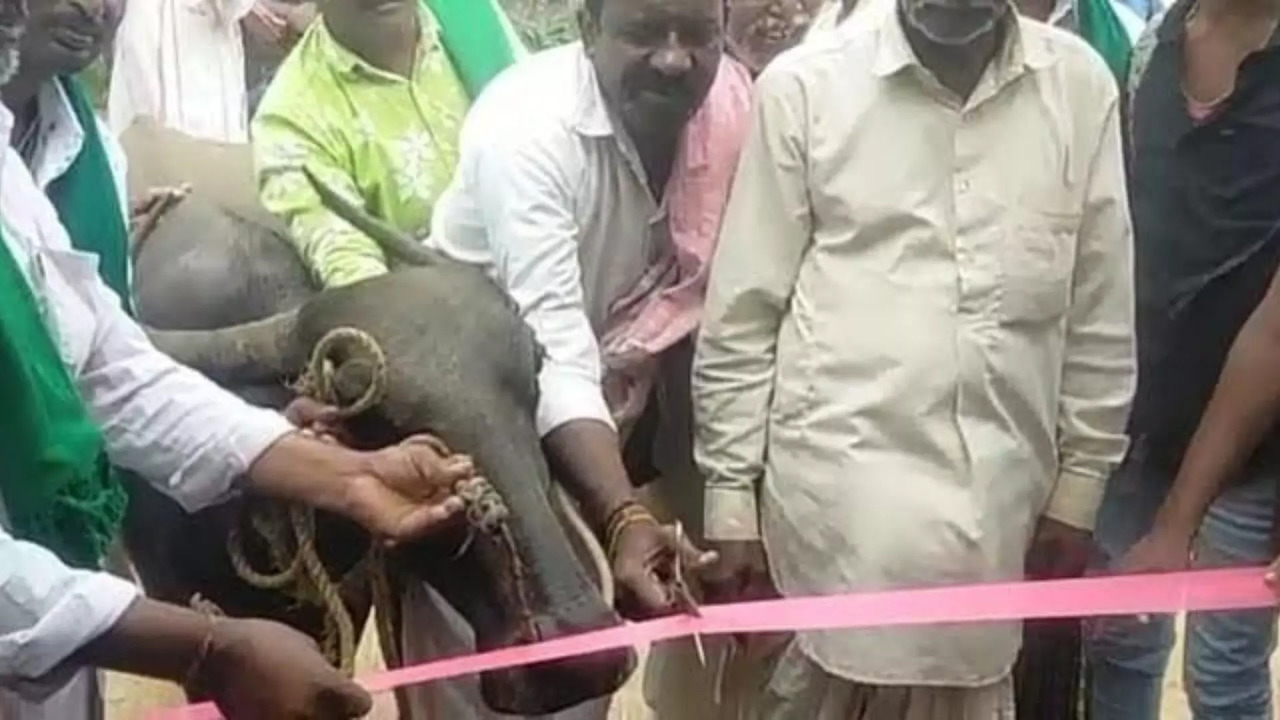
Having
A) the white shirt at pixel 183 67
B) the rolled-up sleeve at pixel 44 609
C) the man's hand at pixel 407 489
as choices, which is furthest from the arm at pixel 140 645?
the white shirt at pixel 183 67

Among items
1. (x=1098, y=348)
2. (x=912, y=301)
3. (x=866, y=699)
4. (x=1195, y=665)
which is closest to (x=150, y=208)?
(x=912, y=301)

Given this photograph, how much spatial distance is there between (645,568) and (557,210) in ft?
1.44

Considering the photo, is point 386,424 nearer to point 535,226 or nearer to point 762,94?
point 535,226

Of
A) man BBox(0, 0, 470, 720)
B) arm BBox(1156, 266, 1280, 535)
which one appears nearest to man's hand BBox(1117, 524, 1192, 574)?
arm BBox(1156, 266, 1280, 535)

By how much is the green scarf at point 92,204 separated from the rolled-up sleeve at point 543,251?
1.25ft

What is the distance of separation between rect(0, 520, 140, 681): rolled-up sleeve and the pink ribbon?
16.9 inches

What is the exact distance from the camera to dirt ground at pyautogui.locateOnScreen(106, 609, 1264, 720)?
8.41ft

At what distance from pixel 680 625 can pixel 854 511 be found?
10.4 inches

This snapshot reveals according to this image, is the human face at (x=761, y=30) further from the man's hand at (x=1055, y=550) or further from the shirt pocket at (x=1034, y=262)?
the man's hand at (x=1055, y=550)

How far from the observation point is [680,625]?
248cm

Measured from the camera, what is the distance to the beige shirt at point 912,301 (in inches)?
102

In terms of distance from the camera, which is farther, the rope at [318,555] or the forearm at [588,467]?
the forearm at [588,467]

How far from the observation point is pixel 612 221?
270cm

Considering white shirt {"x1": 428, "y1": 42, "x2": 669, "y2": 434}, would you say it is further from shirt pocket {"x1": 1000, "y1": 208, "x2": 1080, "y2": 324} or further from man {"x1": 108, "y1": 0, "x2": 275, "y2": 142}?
man {"x1": 108, "y1": 0, "x2": 275, "y2": 142}
